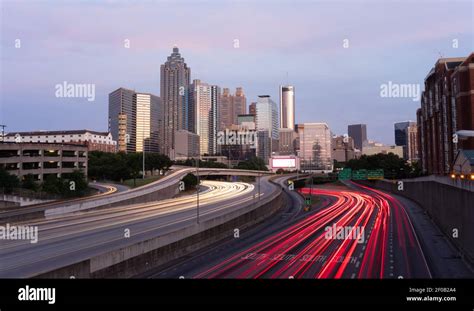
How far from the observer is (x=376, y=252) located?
105ft

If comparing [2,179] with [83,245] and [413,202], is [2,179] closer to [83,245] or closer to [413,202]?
[83,245]

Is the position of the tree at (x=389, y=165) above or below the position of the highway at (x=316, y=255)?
above

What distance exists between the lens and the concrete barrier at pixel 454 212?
93.5 feet

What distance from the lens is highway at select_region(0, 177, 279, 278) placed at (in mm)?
25481

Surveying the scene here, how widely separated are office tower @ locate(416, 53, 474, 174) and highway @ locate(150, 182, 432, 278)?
45.8m

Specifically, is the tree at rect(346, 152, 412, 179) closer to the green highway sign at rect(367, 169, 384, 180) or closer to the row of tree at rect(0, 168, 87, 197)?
the green highway sign at rect(367, 169, 384, 180)

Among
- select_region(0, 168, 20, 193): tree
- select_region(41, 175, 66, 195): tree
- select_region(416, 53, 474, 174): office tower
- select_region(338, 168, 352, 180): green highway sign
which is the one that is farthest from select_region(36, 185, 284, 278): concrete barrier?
select_region(338, 168, 352, 180): green highway sign

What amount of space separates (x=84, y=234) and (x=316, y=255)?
70.8ft

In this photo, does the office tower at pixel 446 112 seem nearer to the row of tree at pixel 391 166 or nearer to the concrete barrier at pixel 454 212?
the row of tree at pixel 391 166

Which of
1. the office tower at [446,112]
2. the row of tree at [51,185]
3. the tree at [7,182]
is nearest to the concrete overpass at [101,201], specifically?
the row of tree at [51,185]

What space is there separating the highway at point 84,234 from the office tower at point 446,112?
55209mm

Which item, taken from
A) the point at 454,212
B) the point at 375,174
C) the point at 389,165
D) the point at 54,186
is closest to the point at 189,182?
the point at 54,186

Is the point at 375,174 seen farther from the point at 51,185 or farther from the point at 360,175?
the point at 51,185
